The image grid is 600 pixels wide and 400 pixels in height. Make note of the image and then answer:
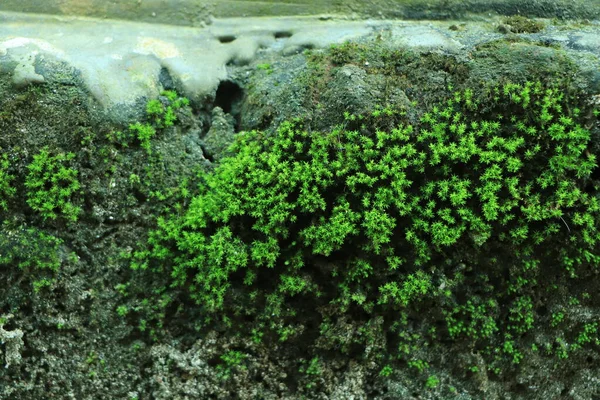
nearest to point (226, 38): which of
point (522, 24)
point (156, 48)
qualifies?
point (156, 48)

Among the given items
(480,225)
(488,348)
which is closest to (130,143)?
(480,225)

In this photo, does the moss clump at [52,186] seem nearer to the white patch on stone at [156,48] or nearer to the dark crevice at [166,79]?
the dark crevice at [166,79]

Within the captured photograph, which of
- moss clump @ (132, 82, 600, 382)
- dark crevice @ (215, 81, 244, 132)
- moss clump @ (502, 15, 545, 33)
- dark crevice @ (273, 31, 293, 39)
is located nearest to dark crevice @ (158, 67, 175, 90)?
dark crevice @ (215, 81, 244, 132)

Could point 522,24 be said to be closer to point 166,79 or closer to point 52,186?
point 166,79

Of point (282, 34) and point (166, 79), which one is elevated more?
point (282, 34)

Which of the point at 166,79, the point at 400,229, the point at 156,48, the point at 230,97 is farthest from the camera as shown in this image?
the point at 230,97

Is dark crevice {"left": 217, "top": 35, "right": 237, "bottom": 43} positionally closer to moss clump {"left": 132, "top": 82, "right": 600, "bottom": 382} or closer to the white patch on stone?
the white patch on stone

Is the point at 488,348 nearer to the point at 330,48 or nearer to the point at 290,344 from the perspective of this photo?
the point at 290,344

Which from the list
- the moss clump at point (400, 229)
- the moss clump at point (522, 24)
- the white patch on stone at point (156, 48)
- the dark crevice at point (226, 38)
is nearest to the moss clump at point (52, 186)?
the moss clump at point (400, 229)
